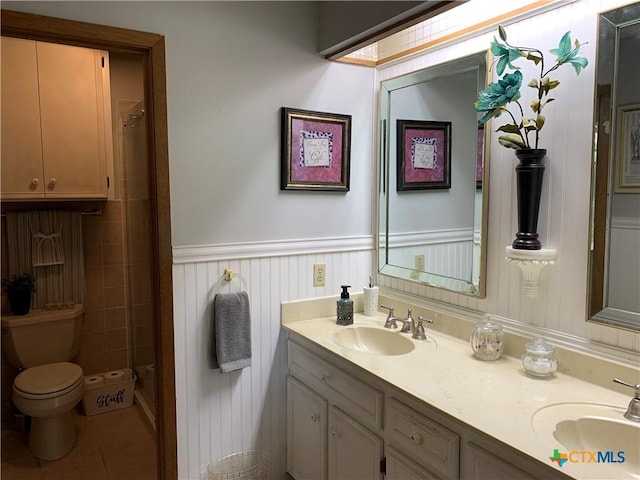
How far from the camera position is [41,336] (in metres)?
2.95

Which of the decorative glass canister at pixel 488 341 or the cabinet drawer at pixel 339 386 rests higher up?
the decorative glass canister at pixel 488 341

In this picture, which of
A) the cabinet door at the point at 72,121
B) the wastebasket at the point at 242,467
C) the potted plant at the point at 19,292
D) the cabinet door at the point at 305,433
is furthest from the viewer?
the potted plant at the point at 19,292

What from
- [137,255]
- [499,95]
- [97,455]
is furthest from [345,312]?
[97,455]

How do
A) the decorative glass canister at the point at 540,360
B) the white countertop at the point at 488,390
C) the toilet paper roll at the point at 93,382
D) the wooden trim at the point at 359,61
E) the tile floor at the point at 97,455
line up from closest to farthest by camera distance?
the white countertop at the point at 488,390 < the decorative glass canister at the point at 540,360 < the wooden trim at the point at 359,61 < the tile floor at the point at 97,455 < the toilet paper roll at the point at 93,382

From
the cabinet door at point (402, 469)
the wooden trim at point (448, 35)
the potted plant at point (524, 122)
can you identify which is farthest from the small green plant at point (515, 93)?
the cabinet door at point (402, 469)

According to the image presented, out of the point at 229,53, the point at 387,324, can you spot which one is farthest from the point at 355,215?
the point at 229,53

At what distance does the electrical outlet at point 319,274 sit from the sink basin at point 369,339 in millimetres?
277

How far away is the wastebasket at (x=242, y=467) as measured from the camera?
215cm

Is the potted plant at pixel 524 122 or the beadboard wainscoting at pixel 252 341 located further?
the beadboard wainscoting at pixel 252 341

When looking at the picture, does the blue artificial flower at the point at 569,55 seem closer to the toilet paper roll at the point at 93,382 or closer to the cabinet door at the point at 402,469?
the cabinet door at the point at 402,469

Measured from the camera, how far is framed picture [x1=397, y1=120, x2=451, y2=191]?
82.9 inches

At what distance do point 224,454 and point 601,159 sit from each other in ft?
6.36

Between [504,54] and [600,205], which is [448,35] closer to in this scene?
[504,54]

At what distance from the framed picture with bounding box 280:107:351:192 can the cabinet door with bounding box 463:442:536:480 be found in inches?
53.4
